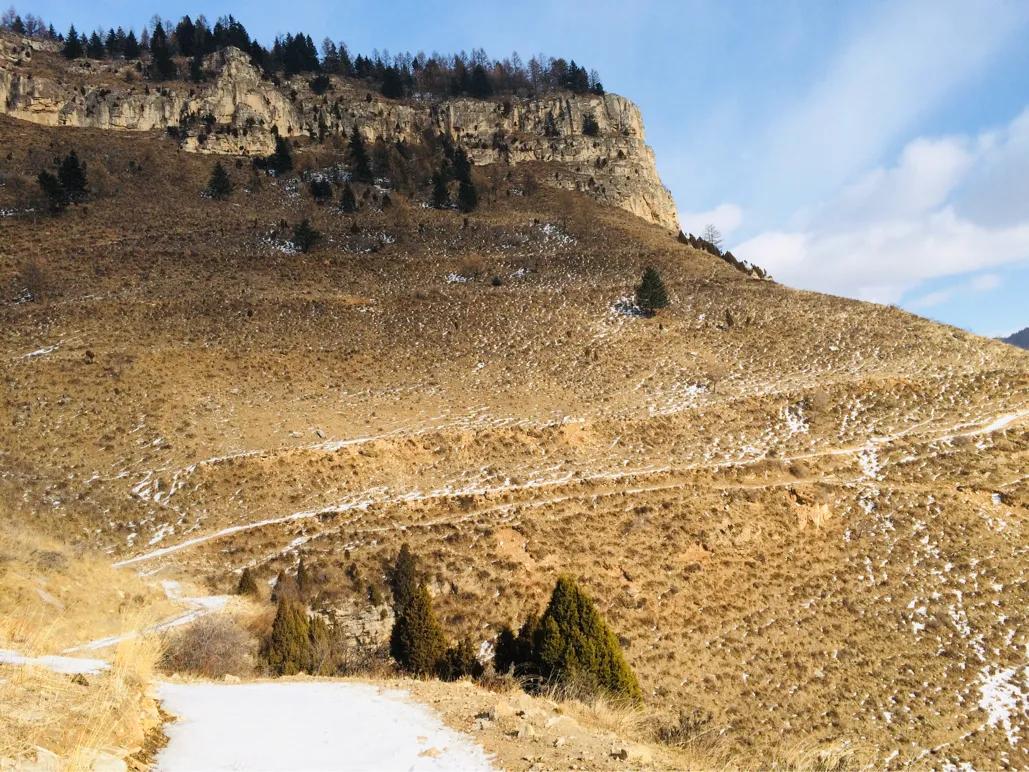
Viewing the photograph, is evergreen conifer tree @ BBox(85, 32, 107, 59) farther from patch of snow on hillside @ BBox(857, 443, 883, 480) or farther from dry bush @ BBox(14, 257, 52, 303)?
patch of snow on hillside @ BBox(857, 443, 883, 480)

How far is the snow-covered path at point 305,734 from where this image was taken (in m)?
5.00

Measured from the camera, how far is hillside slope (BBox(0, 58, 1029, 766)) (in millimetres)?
18125

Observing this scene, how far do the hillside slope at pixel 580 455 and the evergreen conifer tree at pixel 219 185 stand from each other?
9.89 m

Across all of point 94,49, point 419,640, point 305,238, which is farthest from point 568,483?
point 94,49

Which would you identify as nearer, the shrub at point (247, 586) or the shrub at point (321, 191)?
the shrub at point (247, 586)

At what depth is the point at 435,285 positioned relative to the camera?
49.2 m

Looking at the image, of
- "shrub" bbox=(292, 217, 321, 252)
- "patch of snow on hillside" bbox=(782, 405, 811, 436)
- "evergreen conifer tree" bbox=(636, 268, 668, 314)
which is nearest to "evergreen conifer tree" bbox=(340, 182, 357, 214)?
"shrub" bbox=(292, 217, 321, 252)

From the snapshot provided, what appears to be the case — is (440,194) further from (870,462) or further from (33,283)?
(870,462)

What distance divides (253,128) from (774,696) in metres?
79.0

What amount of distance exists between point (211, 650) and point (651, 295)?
38089 mm

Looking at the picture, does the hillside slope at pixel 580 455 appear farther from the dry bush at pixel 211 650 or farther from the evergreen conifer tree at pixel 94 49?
the evergreen conifer tree at pixel 94 49

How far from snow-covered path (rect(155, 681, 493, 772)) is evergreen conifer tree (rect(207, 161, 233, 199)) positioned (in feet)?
208

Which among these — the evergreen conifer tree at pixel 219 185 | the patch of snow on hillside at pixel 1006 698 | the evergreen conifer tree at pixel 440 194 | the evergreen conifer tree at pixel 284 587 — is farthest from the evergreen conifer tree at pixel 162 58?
the patch of snow on hillside at pixel 1006 698

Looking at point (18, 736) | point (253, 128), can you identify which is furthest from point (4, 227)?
point (18, 736)
